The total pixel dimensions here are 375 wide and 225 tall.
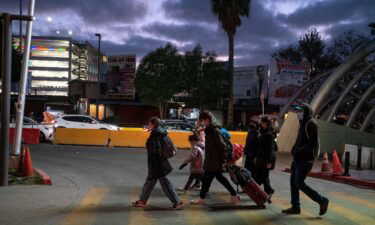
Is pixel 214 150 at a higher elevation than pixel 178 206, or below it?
higher

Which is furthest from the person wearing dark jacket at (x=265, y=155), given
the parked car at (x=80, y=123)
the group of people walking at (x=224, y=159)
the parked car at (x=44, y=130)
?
the parked car at (x=80, y=123)

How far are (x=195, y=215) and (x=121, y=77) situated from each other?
48118 millimetres

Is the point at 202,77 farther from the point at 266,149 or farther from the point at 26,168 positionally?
the point at 266,149

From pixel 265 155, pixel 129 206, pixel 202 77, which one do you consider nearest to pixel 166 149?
→ pixel 129 206

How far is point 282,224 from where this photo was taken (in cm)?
698

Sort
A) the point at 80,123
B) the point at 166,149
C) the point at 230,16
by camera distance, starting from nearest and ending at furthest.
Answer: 1. the point at 166,149
2. the point at 80,123
3. the point at 230,16

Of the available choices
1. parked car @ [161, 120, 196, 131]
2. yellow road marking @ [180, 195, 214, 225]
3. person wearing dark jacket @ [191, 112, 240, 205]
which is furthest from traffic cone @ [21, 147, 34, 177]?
parked car @ [161, 120, 196, 131]

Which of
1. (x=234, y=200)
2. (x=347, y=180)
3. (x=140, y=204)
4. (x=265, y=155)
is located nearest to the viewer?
(x=140, y=204)

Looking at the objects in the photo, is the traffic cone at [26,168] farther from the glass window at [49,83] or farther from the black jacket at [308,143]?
the glass window at [49,83]

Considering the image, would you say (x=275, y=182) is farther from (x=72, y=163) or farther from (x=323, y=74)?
(x=323, y=74)

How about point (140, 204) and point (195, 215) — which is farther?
point (140, 204)

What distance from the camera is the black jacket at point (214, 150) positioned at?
805 cm

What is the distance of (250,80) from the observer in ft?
171

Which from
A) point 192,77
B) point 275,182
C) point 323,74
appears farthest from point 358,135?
point 192,77
